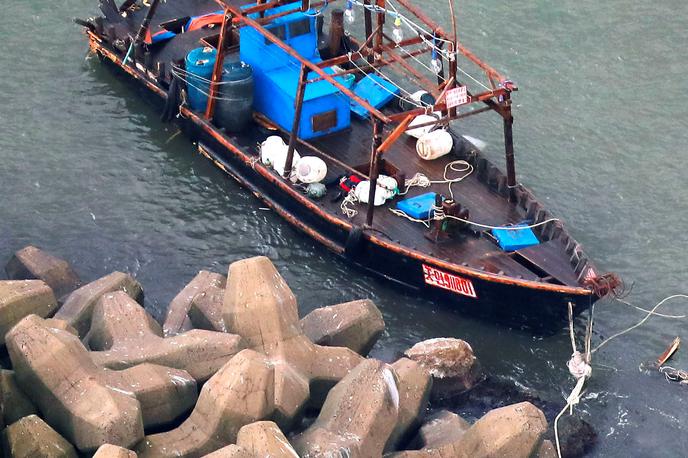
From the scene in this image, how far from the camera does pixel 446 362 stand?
22016mm

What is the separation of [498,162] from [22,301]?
13.8 m

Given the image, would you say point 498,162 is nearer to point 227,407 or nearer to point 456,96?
point 456,96

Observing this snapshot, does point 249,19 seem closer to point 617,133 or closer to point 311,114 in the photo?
point 311,114

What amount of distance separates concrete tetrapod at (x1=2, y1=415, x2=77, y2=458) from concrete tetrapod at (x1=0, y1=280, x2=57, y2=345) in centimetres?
322

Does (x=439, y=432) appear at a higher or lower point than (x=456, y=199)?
lower

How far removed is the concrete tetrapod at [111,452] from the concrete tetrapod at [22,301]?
501cm

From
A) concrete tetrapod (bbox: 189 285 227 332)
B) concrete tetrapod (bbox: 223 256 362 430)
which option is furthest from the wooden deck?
concrete tetrapod (bbox: 223 256 362 430)

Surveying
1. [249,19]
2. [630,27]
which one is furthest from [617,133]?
[249,19]

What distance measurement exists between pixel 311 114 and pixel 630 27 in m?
13.8

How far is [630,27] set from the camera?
116 ft

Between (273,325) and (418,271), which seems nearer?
(273,325)

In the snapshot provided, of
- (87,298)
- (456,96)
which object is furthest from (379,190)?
(87,298)

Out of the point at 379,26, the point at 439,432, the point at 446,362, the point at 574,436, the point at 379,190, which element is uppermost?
the point at 379,26

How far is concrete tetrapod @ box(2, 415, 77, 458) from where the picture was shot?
16828mm
